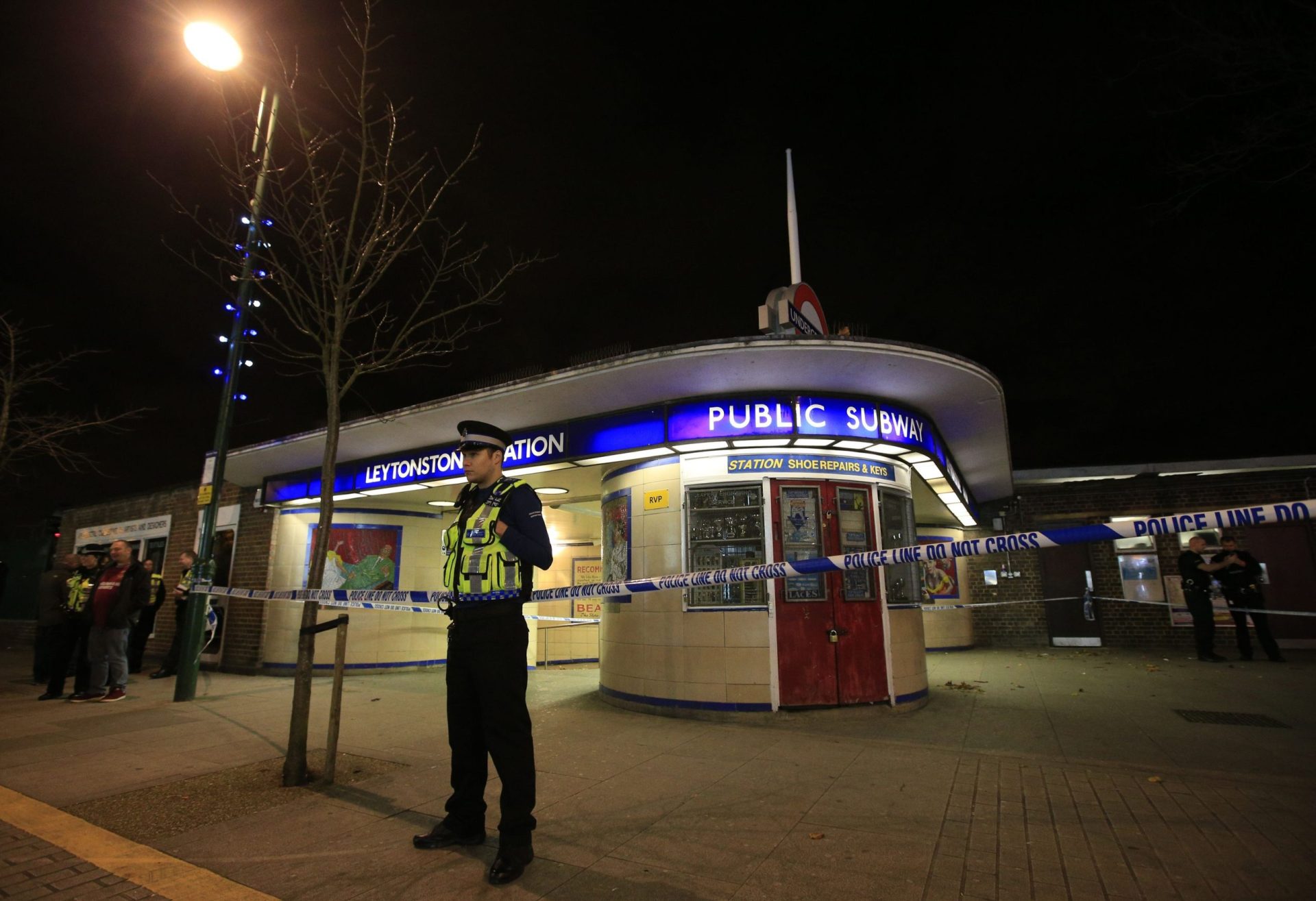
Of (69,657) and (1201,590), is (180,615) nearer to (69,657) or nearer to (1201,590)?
(69,657)

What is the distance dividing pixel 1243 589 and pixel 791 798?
32.7 feet

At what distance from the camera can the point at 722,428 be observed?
6.71 metres

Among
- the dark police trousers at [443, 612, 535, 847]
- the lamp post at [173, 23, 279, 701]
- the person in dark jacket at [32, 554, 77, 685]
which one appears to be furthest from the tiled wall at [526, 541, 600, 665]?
the dark police trousers at [443, 612, 535, 847]

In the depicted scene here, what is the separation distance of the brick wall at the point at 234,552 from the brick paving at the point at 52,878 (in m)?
8.20

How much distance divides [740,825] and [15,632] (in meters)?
22.8

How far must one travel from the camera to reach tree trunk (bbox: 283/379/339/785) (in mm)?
4383

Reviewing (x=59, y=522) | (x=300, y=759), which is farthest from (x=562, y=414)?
(x=59, y=522)

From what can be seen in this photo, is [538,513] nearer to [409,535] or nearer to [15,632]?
[409,535]

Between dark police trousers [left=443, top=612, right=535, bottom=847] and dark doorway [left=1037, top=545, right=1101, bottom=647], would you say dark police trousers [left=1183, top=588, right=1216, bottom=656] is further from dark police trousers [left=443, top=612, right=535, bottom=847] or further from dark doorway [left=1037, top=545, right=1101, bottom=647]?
dark police trousers [left=443, top=612, right=535, bottom=847]

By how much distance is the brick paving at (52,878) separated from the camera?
288 cm

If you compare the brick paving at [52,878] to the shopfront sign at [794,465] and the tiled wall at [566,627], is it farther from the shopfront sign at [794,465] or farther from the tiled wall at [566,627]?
the tiled wall at [566,627]

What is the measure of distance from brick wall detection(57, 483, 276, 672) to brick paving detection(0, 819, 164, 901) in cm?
820

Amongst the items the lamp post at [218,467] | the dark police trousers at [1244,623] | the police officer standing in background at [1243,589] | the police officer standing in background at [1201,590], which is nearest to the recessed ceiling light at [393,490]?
the lamp post at [218,467]

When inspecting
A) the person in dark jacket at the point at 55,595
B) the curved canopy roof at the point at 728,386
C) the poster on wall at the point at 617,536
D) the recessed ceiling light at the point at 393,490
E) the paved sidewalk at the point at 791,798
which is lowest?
the paved sidewalk at the point at 791,798
